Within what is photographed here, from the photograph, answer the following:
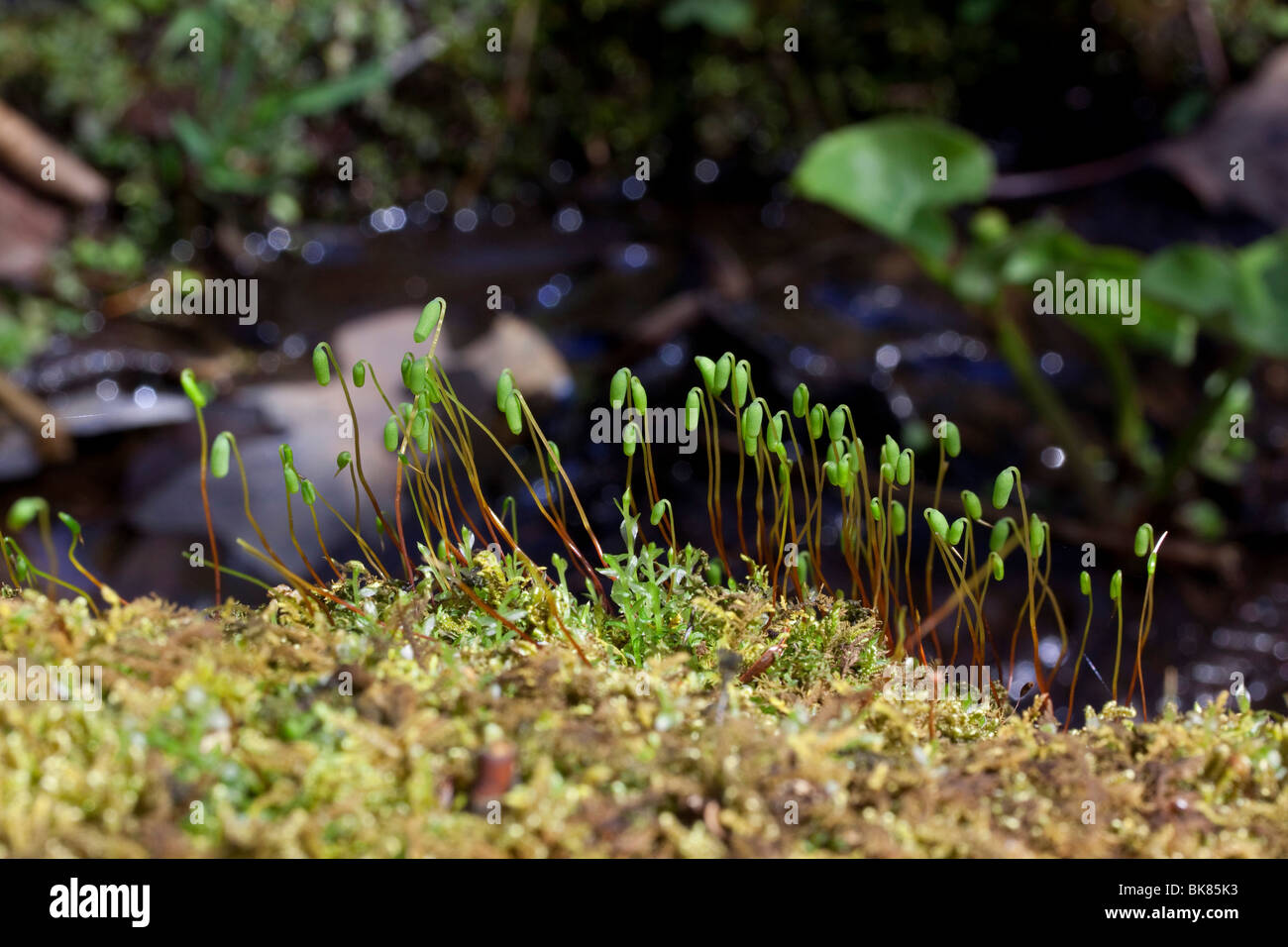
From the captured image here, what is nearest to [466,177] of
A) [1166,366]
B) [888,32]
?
[888,32]

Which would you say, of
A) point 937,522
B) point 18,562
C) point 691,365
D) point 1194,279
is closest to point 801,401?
point 937,522

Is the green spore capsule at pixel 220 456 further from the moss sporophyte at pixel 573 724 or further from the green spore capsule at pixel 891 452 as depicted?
the green spore capsule at pixel 891 452

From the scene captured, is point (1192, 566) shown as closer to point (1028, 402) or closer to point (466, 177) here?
point (1028, 402)

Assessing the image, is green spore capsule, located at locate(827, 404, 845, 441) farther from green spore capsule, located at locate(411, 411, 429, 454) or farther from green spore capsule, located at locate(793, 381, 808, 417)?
green spore capsule, located at locate(411, 411, 429, 454)

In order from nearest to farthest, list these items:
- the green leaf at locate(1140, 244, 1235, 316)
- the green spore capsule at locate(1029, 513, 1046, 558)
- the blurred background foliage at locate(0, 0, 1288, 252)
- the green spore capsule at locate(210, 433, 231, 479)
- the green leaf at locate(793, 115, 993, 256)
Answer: the green spore capsule at locate(210, 433, 231, 479)
the green spore capsule at locate(1029, 513, 1046, 558)
the green leaf at locate(1140, 244, 1235, 316)
the green leaf at locate(793, 115, 993, 256)
the blurred background foliage at locate(0, 0, 1288, 252)

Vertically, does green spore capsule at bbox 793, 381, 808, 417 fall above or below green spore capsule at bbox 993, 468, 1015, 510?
above

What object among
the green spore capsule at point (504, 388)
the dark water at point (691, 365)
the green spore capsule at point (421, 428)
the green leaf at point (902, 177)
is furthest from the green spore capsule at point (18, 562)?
the green leaf at point (902, 177)

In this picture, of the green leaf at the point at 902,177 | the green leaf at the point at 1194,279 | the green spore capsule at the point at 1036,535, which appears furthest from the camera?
the green leaf at the point at 902,177

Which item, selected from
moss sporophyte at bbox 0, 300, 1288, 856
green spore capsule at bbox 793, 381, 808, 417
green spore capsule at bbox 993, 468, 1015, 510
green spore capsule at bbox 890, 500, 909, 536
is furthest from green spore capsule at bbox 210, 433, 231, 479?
green spore capsule at bbox 993, 468, 1015, 510
